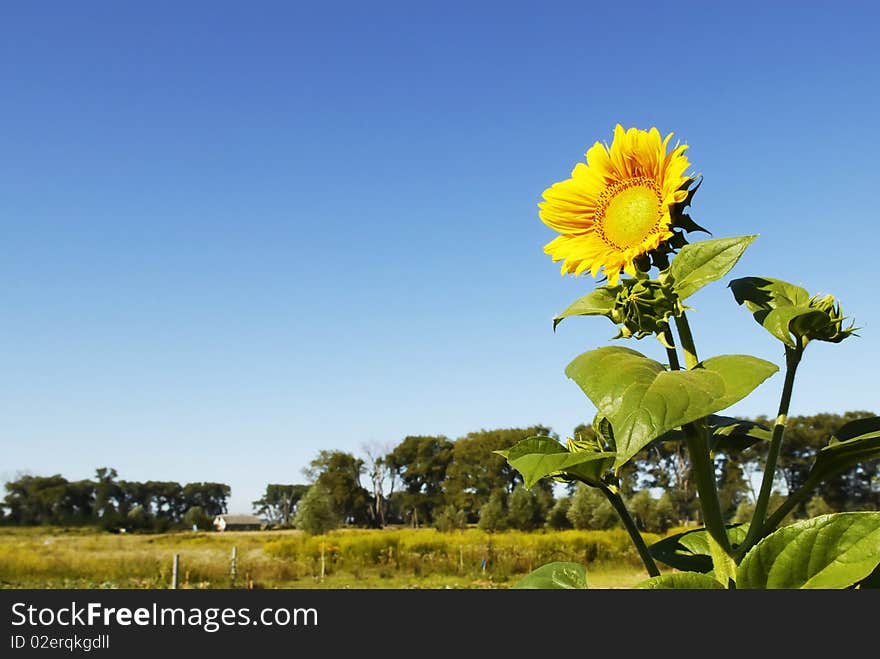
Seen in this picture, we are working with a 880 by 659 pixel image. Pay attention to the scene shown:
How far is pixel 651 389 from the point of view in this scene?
945mm

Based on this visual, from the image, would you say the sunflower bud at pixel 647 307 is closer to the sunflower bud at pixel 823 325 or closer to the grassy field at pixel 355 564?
the sunflower bud at pixel 823 325

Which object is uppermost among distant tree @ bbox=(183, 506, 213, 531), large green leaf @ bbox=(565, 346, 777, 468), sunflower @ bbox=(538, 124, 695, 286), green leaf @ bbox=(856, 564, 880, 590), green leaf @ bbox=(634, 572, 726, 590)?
sunflower @ bbox=(538, 124, 695, 286)

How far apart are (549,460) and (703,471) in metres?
0.25

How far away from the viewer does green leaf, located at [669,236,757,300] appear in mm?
1076

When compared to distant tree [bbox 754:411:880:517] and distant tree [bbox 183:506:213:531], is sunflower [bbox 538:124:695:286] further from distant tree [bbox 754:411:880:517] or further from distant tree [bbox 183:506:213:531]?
distant tree [bbox 183:506:213:531]

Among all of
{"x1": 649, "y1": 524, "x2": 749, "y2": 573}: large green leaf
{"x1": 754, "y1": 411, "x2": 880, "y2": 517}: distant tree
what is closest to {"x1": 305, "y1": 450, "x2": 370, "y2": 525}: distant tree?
{"x1": 754, "y1": 411, "x2": 880, "y2": 517}: distant tree

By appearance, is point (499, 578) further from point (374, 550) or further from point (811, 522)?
point (811, 522)

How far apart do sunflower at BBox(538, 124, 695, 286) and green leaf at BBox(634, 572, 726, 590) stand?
0.48m

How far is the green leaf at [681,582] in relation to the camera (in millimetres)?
1013

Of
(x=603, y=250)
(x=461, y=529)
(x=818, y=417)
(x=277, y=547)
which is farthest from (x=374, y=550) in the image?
(x=603, y=250)

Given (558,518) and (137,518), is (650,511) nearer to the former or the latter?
(558,518)
